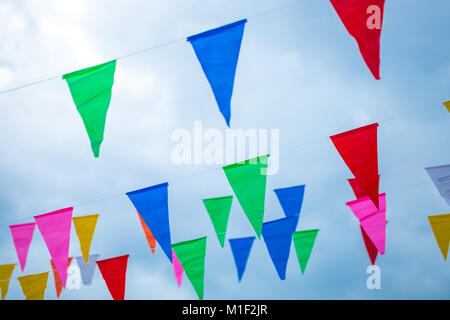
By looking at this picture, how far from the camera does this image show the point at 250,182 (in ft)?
23.3

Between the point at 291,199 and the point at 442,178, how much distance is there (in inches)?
116

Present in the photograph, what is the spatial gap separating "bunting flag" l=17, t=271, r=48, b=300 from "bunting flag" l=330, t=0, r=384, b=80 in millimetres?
8396

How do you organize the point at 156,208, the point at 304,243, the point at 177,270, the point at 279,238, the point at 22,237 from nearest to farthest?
1. the point at 156,208
2. the point at 279,238
3. the point at 22,237
4. the point at 304,243
5. the point at 177,270

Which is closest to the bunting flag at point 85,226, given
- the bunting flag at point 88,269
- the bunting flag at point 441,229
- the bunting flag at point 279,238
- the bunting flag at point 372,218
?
the bunting flag at point 88,269

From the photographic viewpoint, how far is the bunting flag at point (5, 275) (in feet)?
30.6

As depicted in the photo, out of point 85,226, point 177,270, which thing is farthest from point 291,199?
point 85,226

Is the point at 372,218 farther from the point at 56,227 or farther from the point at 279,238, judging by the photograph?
the point at 56,227

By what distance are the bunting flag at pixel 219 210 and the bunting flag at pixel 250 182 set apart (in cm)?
112

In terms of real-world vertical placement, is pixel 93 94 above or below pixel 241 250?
above

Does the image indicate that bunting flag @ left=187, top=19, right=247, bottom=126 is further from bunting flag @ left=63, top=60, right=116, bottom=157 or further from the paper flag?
the paper flag

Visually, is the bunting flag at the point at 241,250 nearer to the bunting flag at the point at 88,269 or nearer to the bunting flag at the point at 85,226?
the bunting flag at the point at 85,226

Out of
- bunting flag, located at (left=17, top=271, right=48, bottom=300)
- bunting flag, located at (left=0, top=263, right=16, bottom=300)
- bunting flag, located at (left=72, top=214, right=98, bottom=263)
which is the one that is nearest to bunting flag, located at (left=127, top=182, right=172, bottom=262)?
bunting flag, located at (left=72, top=214, right=98, bottom=263)
